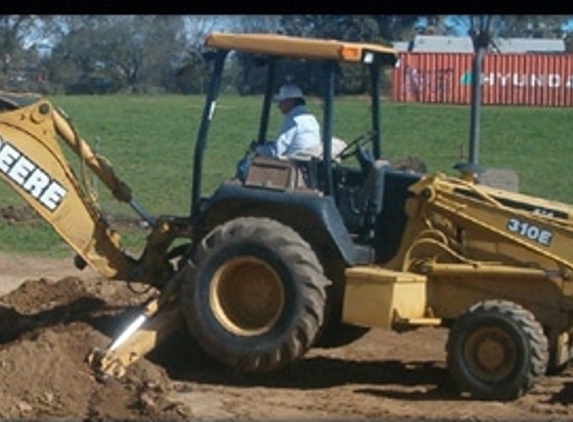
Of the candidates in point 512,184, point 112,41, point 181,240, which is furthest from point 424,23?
point 181,240

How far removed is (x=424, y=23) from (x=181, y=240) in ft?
162

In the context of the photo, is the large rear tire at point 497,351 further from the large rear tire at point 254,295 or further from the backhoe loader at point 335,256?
the large rear tire at point 254,295

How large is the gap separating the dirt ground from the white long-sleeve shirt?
151 cm

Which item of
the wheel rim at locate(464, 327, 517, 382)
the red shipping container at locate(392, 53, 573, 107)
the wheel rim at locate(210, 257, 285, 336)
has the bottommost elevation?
the wheel rim at locate(464, 327, 517, 382)

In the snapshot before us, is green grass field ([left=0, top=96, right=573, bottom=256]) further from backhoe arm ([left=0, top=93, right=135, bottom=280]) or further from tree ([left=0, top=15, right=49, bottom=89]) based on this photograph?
tree ([left=0, top=15, right=49, bottom=89])

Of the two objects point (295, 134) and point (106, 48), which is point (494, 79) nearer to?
point (106, 48)

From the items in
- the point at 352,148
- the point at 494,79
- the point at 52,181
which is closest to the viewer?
the point at 352,148

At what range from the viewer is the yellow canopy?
1020cm

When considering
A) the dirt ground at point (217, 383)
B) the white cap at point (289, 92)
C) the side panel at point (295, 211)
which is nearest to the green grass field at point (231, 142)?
the white cap at point (289, 92)

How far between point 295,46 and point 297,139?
0.69 meters

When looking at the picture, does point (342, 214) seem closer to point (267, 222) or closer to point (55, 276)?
point (267, 222)

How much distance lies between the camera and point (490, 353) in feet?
31.5

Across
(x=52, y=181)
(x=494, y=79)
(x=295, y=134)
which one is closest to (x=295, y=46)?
(x=295, y=134)

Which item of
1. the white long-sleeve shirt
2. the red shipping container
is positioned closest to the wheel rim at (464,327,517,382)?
the white long-sleeve shirt
